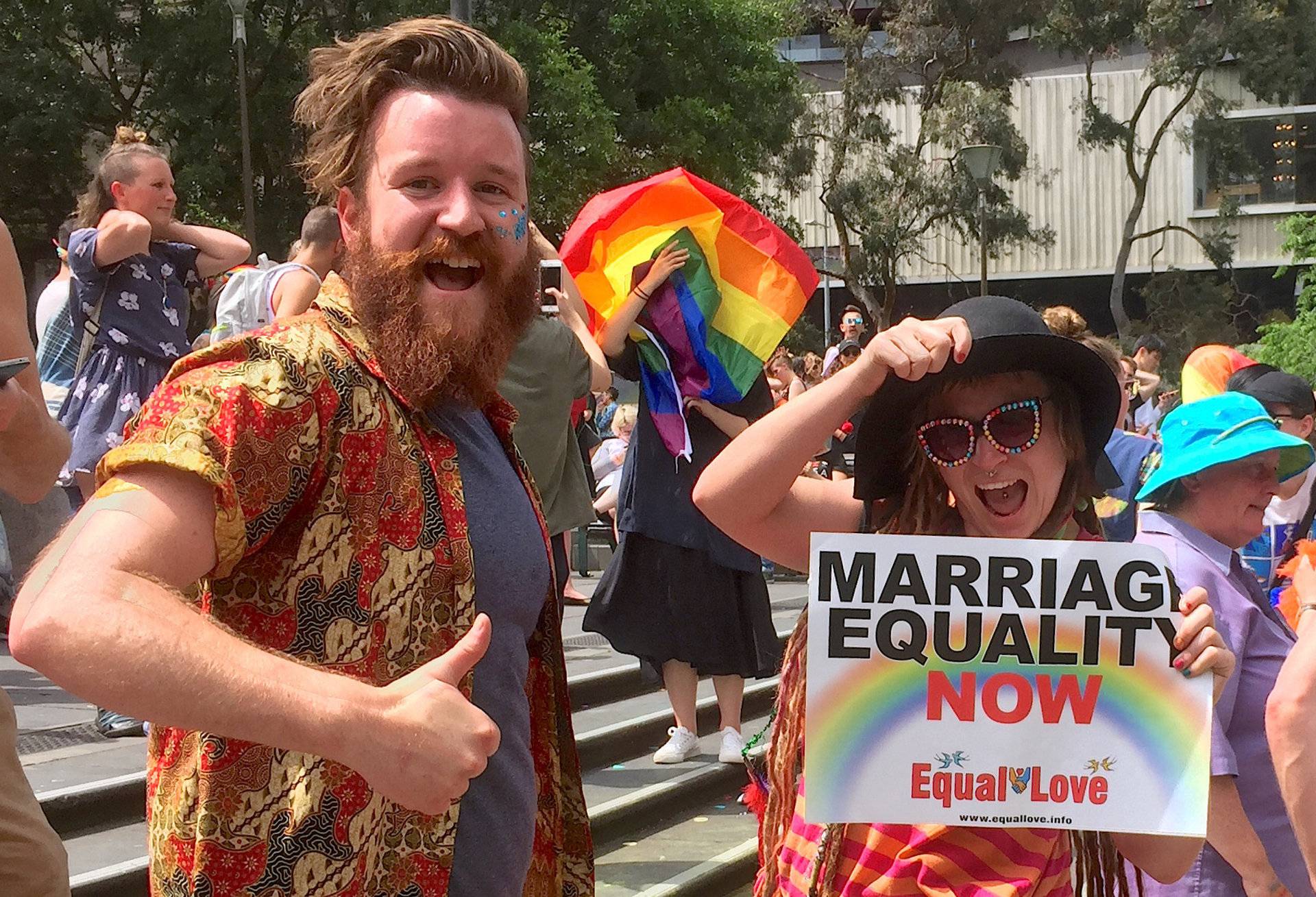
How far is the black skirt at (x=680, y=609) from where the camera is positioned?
608 cm

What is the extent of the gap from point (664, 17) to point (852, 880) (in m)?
25.0

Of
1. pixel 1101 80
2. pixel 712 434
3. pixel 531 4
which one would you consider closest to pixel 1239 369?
pixel 712 434

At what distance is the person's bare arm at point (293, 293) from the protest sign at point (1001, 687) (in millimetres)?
3523

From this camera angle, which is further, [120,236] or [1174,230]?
[1174,230]

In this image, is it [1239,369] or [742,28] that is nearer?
[1239,369]

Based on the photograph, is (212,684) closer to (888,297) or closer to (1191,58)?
(888,297)

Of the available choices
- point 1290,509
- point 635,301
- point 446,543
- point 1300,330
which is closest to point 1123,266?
point 1300,330

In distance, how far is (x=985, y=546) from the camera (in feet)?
6.98

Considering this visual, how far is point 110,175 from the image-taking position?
528cm

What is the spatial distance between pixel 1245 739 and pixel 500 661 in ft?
5.56

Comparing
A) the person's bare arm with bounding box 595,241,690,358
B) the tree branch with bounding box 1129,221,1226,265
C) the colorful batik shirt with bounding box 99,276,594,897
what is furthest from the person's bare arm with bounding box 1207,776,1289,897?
the tree branch with bounding box 1129,221,1226,265

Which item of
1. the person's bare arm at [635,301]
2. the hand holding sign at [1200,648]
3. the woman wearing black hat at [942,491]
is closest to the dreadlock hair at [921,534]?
the woman wearing black hat at [942,491]

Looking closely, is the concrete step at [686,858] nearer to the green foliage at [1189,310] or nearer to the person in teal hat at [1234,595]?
the person in teal hat at [1234,595]

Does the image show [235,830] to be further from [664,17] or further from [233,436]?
[664,17]
